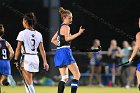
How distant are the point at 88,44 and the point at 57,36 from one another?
1491cm

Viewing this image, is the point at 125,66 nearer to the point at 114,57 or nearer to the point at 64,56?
the point at 114,57

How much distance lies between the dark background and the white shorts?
14.8m

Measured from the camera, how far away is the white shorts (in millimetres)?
13602

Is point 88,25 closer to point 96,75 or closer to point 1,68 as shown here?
point 96,75

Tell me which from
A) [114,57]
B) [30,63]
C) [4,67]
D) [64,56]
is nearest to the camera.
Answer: [30,63]

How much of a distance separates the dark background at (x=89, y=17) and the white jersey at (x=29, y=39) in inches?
580

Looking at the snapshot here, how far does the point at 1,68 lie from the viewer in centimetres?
1543

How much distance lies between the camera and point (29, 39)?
13.7 meters

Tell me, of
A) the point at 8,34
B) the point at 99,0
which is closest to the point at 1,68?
the point at 8,34

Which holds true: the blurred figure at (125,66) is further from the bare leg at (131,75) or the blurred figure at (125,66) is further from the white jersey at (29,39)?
the white jersey at (29,39)

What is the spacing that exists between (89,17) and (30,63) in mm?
16282

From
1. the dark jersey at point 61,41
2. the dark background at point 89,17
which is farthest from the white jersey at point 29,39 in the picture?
the dark background at point 89,17

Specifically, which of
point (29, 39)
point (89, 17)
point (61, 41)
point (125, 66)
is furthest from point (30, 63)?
point (89, 17)

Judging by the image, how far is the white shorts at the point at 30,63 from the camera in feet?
44.6
